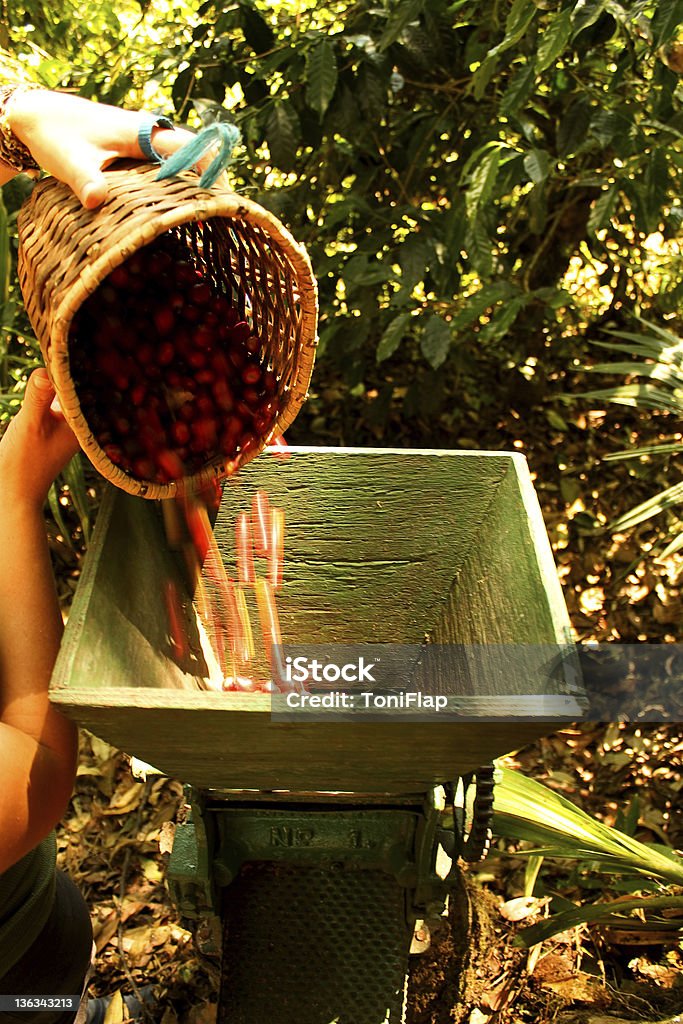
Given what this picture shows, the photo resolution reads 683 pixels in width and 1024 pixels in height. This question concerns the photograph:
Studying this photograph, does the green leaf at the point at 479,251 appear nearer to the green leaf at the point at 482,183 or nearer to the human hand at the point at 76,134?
the green leaf at the point at 482,183

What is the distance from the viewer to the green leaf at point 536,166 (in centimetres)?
165

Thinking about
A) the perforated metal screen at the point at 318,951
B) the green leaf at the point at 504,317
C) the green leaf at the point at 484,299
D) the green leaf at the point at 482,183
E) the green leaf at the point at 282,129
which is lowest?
the perforated metal screen at the point at 318,951

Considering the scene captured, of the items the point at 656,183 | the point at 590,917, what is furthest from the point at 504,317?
the point at 590,917

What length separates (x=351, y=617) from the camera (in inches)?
55.2

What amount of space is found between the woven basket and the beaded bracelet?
0.13 feet

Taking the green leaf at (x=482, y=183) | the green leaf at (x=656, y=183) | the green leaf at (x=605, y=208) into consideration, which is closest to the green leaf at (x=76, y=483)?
the green leaf at (x=482, y=183)

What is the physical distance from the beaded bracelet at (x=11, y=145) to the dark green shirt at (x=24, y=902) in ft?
2.63

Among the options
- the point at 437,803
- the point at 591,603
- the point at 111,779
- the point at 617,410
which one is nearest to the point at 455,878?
the point at 437,803

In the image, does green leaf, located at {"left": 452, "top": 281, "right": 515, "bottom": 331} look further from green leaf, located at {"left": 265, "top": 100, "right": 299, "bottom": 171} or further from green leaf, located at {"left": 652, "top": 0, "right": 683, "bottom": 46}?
green leaf, located at {"left": 652, "top": 0, "right": 683, "bottom": 46}

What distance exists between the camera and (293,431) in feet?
8.64

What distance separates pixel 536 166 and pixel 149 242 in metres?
0.92

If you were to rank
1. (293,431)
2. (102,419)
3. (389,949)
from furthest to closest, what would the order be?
(293,431) < (389,949) < (102,419)

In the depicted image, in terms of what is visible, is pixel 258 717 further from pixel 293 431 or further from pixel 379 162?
pixel 293 431

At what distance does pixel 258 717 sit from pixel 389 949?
645mm
